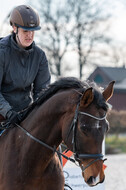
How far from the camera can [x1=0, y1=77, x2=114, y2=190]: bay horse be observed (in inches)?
123

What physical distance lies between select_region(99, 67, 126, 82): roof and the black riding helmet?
110ft

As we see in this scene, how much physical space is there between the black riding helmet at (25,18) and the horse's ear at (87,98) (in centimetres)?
122

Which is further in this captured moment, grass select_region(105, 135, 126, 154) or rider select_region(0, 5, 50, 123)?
grass select_region(105, 135, 126, 154)

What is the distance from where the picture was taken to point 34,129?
3.68m

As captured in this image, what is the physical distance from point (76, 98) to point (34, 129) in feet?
2.01

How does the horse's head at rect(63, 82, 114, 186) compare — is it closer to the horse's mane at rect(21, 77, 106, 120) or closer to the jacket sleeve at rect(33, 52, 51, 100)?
the horse's mane at rect(21, 77, 106, 120)

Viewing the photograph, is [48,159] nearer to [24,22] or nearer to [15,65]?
[15,65]

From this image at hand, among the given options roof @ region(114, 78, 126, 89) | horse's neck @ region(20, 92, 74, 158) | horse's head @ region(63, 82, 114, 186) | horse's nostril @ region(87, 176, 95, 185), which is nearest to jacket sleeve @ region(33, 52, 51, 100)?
horse's neck @ region(20, 92, 74, 158)

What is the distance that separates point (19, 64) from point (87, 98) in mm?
1296

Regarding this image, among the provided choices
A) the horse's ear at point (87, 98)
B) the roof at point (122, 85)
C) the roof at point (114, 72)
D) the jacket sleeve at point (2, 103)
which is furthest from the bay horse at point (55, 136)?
the roof at point (114, 72)

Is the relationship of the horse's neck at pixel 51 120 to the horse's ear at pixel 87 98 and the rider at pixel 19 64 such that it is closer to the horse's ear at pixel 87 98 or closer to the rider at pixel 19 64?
the horse's ear at pixel 87 98

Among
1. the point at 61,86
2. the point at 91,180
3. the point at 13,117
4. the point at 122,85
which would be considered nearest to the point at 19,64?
the point at 13,117

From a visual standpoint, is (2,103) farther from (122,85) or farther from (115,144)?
(122,85)

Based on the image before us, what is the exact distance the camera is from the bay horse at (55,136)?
312 cm
